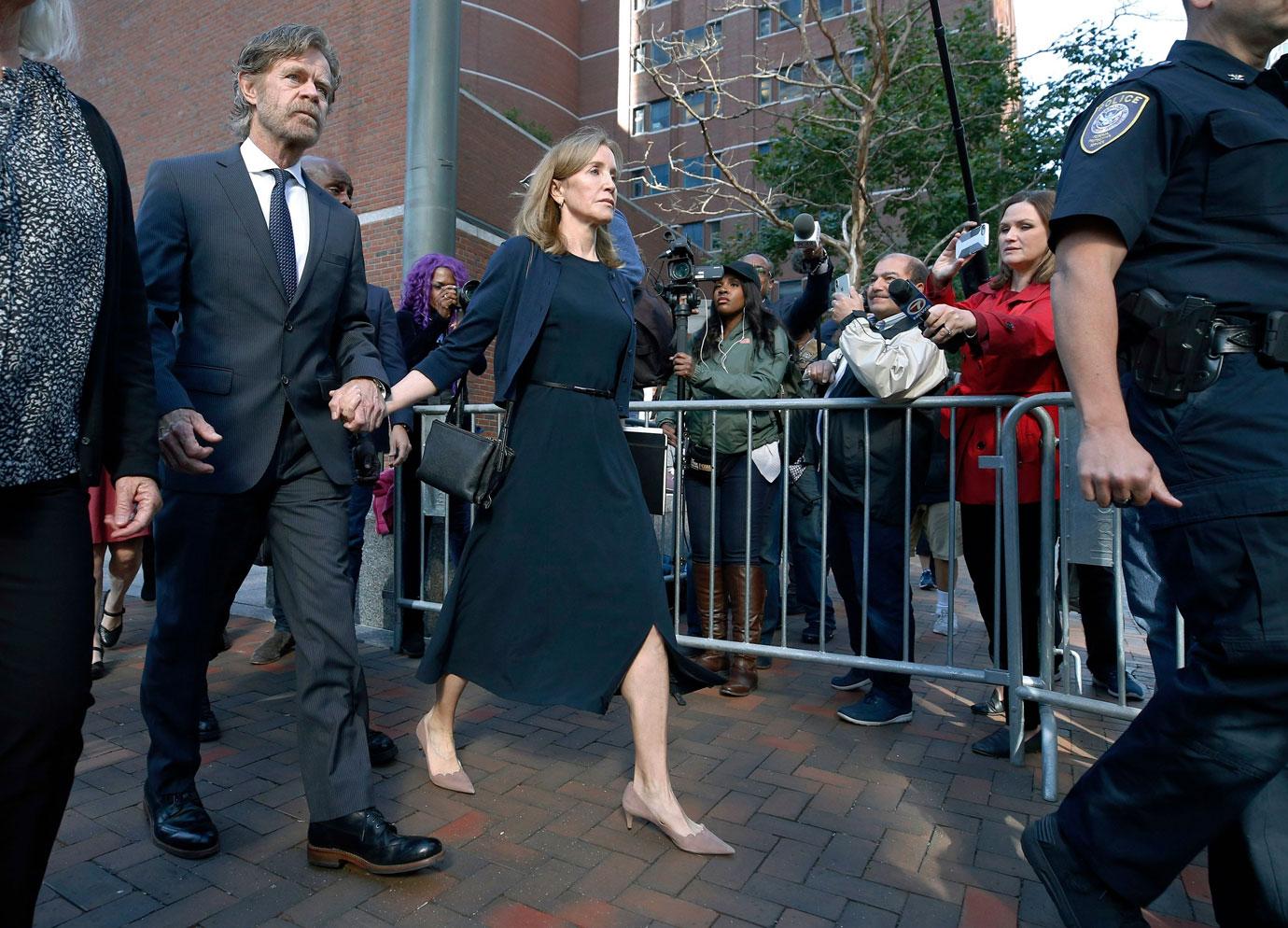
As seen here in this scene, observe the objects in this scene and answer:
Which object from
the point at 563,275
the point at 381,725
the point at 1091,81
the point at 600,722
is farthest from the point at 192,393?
the point at 1091,81

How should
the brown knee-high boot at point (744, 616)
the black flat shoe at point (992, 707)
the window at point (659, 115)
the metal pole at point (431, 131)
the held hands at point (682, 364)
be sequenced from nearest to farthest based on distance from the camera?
the black flat shoe at point (992, 707) → the brown knee-high boot at point (744, 616) → the held hands at point (682, 364) → the metal pole at point (431, 131) → the window at point (659, 115)

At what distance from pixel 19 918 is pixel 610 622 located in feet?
5.01

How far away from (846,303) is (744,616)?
1584 millimetres

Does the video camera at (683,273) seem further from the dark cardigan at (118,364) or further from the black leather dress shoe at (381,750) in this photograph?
the dark cardigan at (118,364)

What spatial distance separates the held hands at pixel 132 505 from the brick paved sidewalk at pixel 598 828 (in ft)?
3.53

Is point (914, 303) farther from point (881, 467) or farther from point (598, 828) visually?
point (598, 828)

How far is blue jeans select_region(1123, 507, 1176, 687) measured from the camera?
2865 mm

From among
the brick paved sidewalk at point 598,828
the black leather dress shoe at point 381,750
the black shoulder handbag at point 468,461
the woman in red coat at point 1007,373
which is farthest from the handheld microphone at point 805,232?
the black leather dress shoe at point 381,750

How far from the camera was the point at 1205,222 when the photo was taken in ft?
5.43

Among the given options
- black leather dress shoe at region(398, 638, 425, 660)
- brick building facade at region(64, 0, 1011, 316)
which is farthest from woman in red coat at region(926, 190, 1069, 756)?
brick building facade at region(64, 0, 1011, 316)

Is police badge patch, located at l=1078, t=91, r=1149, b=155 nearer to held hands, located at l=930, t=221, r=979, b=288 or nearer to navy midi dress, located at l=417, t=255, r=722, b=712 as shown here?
navy midi dress, located at l=417, t=255, r=722, b=712

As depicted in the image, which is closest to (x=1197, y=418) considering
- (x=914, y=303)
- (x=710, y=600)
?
(x=914, y=303)

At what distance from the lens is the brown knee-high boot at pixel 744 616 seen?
13.6 ft

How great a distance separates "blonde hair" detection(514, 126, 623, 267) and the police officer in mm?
1589
